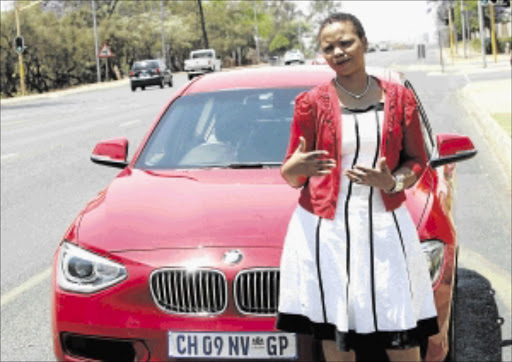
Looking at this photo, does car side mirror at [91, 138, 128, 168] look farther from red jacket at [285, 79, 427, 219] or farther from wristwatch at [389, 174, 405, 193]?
wristwatch at [389, 174, 405, 193]

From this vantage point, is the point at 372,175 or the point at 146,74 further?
the point at 146,74

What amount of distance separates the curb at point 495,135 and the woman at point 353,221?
8.55 metres

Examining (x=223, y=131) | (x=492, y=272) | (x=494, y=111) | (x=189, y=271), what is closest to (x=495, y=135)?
(x=494, y=111)

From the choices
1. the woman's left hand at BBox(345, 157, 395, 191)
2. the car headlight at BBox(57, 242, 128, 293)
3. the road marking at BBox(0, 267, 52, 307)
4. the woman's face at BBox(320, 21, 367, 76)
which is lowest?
the road marking at BBox(0, 267, 52, 307)

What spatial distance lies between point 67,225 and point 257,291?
19.7 feet

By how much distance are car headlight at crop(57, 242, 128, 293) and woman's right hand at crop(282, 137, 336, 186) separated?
1.11 m

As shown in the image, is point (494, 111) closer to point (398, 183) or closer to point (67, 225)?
point (67, 225)

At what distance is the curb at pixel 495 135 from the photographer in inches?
510

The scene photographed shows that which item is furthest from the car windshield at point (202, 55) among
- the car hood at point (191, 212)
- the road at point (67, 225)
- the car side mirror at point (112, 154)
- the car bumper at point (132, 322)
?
the car bumper at point (132, 322)

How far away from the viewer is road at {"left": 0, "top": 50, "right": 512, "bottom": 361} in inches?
206

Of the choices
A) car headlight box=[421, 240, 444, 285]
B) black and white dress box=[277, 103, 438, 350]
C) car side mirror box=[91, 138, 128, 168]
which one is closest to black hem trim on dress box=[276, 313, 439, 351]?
black and white dress box=[277, 103, 438, 350]

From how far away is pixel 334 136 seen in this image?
309 centimetres

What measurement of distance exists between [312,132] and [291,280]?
49cm

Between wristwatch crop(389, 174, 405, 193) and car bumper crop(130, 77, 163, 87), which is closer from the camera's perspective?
wristwatch crop(389, 174, 405, 193)
